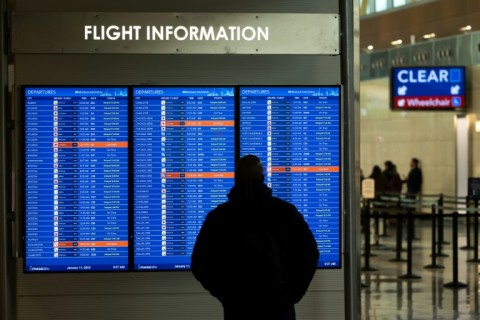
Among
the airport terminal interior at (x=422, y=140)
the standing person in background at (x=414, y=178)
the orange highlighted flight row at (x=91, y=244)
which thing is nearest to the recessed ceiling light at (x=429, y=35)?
the airport terminal interior at (x=422, y=140)

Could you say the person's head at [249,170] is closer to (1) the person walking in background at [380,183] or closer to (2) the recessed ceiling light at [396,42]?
(1) the person walking in background at [380,183]

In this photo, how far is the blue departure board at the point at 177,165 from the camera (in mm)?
7777

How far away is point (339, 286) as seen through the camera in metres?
8.05

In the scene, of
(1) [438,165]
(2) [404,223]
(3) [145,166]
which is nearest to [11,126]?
(3) [145,166]

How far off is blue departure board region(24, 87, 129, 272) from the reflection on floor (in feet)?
16.7

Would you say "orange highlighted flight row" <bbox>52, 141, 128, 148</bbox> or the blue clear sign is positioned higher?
the blue clear sign

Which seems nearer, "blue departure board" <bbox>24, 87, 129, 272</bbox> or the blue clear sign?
"blue departure board" <bbox>24, 87, 129, 272</bbox>

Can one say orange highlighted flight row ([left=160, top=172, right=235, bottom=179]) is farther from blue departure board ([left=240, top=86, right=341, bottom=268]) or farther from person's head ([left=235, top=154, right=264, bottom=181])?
person's head ([left=235, top=154, right=264, bottom=181])

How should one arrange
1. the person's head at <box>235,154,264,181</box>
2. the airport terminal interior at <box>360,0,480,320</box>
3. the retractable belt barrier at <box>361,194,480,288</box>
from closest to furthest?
the person's head at <box>235,154,264,181</box>, the retractable belt barrier at <box>361,194,480,288</box>, the airport terminal interior at <box>360,0,480,320</box>

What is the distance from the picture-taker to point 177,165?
783 centimetres

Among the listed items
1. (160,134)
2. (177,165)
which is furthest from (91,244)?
(160,134)

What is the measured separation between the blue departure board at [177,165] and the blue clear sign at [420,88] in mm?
17037

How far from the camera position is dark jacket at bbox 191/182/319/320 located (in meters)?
5.89

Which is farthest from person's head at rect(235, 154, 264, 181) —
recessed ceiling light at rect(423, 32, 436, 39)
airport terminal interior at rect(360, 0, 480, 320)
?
recessed ceiling light at rect(423, 32, 436, 39)
